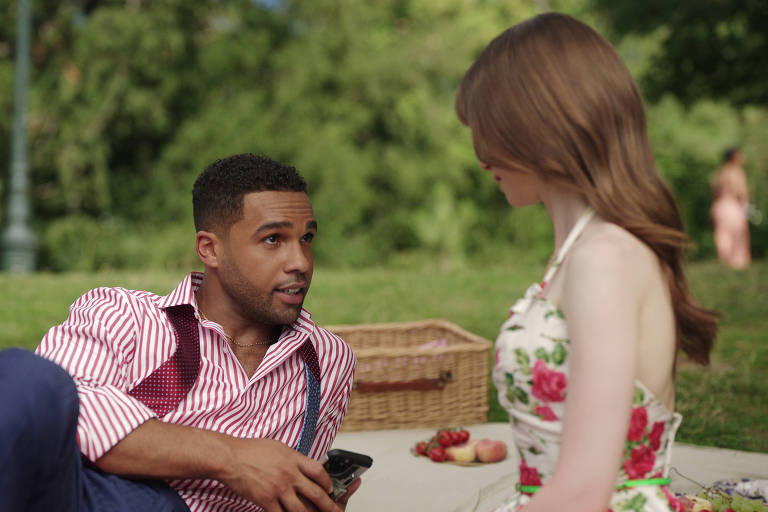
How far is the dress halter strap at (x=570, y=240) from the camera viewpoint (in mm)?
1582

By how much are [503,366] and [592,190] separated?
38cm

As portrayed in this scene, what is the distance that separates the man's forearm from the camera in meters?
2.01

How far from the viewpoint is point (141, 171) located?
63.3 feet

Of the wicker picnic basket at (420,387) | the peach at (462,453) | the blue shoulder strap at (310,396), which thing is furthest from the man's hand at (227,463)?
the wicker picnic basket at (420,387)

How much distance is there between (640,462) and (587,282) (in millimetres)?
428

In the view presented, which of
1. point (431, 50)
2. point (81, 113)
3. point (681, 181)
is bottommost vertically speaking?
point (681, 181)

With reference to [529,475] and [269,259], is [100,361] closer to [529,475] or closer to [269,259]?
[269,259]

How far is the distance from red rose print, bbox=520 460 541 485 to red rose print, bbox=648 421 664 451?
0.77ft

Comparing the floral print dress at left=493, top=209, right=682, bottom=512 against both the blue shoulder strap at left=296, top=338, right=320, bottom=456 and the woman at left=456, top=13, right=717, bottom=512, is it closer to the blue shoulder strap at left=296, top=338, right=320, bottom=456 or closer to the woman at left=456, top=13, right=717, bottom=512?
the woman at left=456, top=13, right=717, bottom=512

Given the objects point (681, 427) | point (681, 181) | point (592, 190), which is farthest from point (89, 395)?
point (681, 181)

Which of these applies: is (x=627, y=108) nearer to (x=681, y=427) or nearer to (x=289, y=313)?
(x=289, y=313)

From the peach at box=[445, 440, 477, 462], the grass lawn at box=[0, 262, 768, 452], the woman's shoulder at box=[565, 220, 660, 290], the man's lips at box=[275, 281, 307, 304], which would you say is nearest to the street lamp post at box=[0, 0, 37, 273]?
the grass lawn at box=[0, 262, 768, 452]

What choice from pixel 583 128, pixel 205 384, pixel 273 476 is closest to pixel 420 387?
pixel 205 384

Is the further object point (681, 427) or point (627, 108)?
point (681, 427)
